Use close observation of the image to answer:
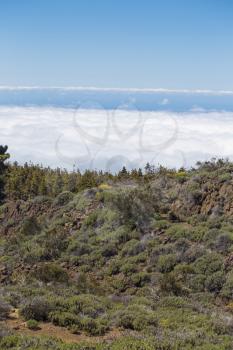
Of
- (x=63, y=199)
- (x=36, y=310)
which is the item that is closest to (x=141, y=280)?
(x=36, y=310)

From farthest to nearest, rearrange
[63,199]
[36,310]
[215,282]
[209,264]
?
[63,199]
[209,264]
[215,282]
[36,310]

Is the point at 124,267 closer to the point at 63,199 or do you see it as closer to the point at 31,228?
the point at 31,228

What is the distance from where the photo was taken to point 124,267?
21.5m

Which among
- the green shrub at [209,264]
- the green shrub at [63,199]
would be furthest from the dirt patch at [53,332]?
the green shrub at [63,199]

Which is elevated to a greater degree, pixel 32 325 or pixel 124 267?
pixel 32 325

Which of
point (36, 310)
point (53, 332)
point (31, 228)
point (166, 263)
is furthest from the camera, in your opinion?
point (31, 228)

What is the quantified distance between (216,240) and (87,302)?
391 inches

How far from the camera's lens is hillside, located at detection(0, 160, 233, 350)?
1119cm

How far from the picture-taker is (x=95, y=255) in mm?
23609

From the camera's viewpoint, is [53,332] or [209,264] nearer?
[53,332]

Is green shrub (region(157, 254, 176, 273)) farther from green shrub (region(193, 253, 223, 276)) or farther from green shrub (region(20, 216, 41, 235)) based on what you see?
green shrub (region(20, 216, 41, 235))

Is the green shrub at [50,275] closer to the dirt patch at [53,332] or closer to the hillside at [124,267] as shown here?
the hillside at [124,267]

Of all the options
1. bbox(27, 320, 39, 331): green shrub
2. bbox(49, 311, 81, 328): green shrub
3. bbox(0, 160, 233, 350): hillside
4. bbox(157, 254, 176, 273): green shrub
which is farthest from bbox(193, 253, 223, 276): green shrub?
bbox(27, 320, 39, 331): green shrub

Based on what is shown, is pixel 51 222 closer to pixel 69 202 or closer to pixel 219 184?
pixel 69 202
